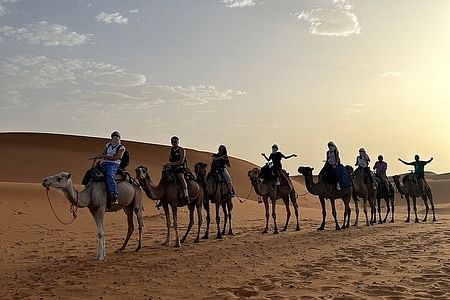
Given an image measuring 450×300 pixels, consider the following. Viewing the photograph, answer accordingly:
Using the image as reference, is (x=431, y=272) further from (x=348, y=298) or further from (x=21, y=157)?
(x=21, y=157)

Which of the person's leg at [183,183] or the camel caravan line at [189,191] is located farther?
the person's leg at [183,183]

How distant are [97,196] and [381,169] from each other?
14.4 metres

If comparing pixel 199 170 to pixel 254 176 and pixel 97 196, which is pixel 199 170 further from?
pixel 97 196

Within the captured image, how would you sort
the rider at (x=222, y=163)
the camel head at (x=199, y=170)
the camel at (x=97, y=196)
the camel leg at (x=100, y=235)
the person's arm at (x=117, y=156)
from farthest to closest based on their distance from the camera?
the rider at (x=222, y=163), the camel head at (x=199, y=170), the person's arm at (x=117, y=156), the camel leg at (x=100, y=235), the camel at (x=97, y=196)

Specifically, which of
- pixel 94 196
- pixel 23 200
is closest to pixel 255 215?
pixel 23 200

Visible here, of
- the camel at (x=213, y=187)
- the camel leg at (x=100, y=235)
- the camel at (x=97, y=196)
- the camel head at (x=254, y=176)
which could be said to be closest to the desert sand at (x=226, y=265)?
the camel leg at (x=100, y=235)

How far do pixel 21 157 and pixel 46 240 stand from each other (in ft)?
104

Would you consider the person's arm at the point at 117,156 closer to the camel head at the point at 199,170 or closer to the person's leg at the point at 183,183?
the person's leg at the point at 183,183

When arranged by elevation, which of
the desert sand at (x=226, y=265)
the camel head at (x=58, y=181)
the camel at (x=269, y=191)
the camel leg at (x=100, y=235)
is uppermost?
the camel head at (x=58, y=181)

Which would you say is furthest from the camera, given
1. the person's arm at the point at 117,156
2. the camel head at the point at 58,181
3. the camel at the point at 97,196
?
the person's arm at the point at 117,156

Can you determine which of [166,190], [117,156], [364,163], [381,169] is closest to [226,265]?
[117,156]

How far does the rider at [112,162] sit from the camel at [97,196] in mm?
194

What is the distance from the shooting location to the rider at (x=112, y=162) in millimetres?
12305

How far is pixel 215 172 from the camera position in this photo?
1625cm
